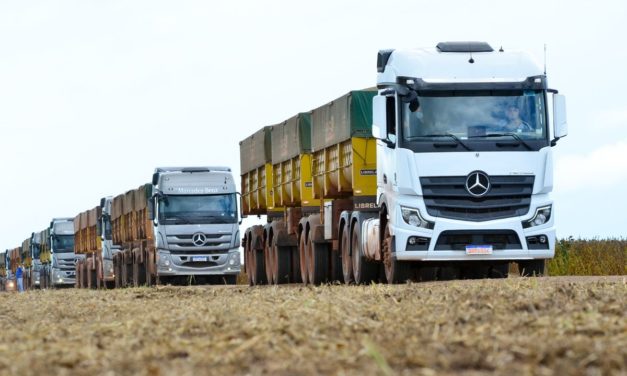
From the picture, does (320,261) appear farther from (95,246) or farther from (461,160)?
(95,246)

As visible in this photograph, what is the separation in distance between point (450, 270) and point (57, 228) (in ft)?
159

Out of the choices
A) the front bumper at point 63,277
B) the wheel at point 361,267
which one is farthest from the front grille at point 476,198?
the front bumper at point 63,277

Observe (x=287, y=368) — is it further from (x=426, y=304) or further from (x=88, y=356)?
(x=426, y=304)

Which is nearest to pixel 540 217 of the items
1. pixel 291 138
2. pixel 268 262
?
pixel 291 138

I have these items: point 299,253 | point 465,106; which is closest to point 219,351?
point 465,106

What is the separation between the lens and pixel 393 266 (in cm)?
2278

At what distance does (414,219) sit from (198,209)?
18.5 metres

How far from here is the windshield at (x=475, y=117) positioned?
21.9 meters

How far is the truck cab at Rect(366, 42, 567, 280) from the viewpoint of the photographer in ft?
72.0

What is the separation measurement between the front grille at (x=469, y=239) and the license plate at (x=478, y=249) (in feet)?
0.19

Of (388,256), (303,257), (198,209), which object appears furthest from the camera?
(198,209)

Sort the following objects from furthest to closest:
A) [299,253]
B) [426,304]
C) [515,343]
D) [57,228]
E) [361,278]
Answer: [57,228]
[299,253]
[361,278]
[426,304]
[515,343]

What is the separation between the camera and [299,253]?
30828mm

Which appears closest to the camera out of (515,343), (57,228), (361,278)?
(515,343)
